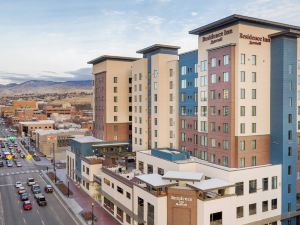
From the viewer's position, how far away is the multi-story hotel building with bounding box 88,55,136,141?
85.9 metres

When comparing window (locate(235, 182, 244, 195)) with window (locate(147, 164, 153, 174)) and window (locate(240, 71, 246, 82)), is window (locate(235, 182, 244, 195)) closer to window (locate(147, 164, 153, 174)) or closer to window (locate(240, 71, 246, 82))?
window (locate(240, 71, 246, 82))

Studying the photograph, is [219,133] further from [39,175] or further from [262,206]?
[39,175]

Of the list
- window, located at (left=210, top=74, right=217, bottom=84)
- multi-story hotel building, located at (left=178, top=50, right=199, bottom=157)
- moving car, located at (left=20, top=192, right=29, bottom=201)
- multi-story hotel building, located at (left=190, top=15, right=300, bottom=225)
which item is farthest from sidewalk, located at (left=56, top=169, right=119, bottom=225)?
window, located at (left=210, top=74, right=217, bottom=84)

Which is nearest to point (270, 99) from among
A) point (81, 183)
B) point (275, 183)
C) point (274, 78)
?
point (274, 78)

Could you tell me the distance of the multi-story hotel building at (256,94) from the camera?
168ft

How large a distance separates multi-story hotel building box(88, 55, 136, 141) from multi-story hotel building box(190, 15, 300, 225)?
36676 millimetres

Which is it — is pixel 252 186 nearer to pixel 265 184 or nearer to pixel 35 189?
pixel 265 184

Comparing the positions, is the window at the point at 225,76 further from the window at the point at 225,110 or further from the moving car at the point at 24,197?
the moving car at the point at 24,197

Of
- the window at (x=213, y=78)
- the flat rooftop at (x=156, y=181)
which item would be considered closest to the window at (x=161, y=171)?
the flat rooftop at (x=156, y=181)

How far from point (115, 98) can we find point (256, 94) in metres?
43.9

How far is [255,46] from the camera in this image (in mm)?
51875

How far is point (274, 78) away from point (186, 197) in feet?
84.5

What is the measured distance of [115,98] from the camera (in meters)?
86.9

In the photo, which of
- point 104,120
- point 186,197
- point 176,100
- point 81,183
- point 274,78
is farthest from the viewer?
point 104,120
